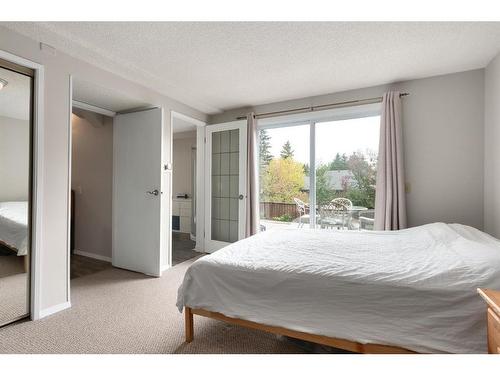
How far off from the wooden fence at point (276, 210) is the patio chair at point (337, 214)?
0.43m

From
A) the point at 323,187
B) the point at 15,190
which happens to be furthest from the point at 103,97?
the point at 323,187

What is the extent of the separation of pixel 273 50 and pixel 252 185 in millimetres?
1978

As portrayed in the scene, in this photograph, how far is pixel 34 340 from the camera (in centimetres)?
176

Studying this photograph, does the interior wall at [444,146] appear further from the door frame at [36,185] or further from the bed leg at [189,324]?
the door frame at [36,185]

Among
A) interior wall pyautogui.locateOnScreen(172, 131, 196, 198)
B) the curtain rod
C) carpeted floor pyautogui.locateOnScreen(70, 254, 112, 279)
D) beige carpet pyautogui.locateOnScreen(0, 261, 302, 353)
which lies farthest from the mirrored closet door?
interior wall pyautogui.locateOnScreen(172, 131, 196, 198)

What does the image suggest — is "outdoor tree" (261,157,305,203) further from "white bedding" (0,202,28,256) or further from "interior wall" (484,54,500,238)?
"white bedding" (0,202,28,256)

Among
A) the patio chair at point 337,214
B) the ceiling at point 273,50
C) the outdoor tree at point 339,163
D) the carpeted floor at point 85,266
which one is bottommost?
the carpeted floor at point 85,266

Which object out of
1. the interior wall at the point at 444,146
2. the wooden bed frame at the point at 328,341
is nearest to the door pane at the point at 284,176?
the interior wall at the point at 444,146

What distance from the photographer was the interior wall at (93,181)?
143 inches

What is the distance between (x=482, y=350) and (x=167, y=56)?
9.92ft

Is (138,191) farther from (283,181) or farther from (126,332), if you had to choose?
(283,181)
